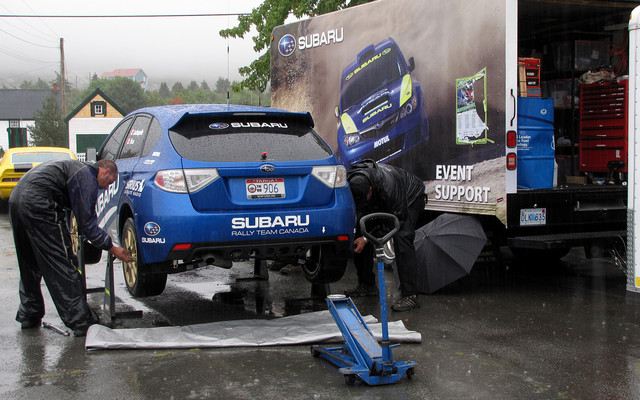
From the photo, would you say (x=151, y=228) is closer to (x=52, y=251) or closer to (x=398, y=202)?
(x=52, y=251)

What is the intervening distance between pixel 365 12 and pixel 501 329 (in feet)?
14.9

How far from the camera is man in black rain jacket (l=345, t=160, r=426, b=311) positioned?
21.5ft

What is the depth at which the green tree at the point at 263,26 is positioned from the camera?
771 inches

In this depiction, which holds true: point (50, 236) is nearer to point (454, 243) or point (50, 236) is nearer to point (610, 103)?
point (454, 243)

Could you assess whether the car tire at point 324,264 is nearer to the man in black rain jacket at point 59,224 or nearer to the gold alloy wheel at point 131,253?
the gold alloy wheel at point 131,253

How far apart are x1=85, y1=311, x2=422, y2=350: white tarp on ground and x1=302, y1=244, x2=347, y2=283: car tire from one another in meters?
0.48

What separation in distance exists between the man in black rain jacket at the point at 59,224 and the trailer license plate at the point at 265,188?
1.12 metres

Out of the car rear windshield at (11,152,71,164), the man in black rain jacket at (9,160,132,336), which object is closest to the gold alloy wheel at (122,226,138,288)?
→ the man in black rain jacket at (9,160,132,336)

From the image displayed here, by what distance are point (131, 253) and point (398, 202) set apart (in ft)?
7.83

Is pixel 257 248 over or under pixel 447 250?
over

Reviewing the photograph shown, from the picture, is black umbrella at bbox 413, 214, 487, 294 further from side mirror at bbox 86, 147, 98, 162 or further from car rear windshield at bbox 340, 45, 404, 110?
side mirror at bbox 86, 147, 98, 162

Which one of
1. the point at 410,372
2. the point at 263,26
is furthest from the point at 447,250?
the point at 263,26

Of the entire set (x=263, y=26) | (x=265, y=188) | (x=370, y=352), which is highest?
(x=263, y=26)

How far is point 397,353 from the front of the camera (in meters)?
5.26
